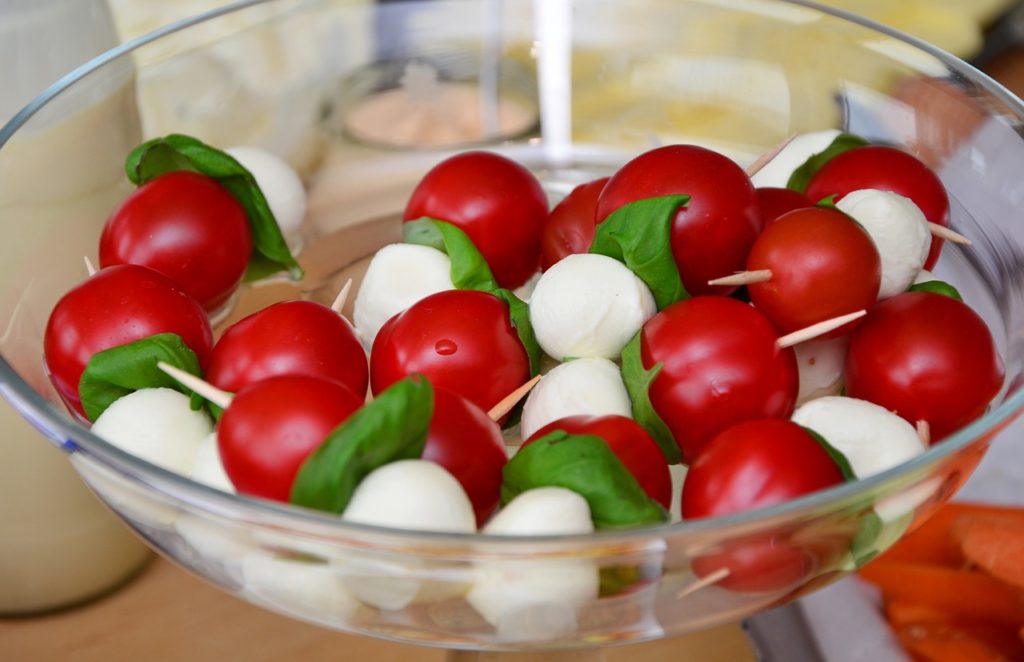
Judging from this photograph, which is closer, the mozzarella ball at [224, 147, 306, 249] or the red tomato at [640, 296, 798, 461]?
the red tomato at [640, 296, 798, 461]

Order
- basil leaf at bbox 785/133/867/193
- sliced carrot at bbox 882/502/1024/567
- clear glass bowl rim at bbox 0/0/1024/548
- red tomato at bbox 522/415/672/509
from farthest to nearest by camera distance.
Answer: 1. sliced carrot at bbox 882/502/1024/567
2. basil leaf at bbox 785/133/867/193
3. red tomato at bbox 522/415/672/509
4. clear glass bowl rim at bbox 0/0/1024/548

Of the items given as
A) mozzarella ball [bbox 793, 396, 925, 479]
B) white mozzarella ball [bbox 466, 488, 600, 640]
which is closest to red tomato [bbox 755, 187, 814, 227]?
mozzarella ball [bbox 793, 396, 925, 479]

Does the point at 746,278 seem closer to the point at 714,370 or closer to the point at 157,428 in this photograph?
the point at 714,370

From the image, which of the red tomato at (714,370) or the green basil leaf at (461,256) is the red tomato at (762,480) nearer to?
the red tomato at (714,370)

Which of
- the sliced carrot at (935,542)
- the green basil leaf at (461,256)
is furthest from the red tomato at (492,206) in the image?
the sliced carrot at (935,542)

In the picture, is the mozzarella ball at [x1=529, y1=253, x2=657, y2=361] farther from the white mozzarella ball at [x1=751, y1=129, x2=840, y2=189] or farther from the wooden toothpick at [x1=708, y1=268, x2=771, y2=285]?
the white mozzarella ball at [x1=751, y1=129, x2=840, y2=189]

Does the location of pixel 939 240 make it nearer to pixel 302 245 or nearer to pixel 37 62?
pixel 302 245
